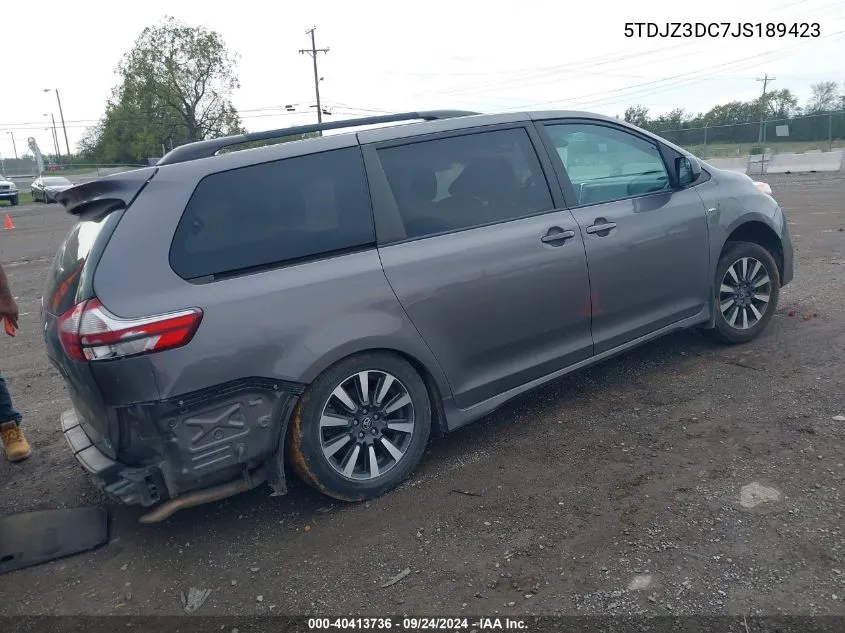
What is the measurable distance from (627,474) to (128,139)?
68837 mm

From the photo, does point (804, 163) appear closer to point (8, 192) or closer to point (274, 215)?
point (274, 215)

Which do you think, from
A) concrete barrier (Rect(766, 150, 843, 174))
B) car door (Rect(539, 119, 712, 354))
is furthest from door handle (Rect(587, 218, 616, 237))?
concrete barrier (Rect(766, 150, 843, 174))

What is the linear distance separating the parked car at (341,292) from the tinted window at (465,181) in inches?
0.5

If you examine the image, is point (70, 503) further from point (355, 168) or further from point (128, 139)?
point (128, 139)

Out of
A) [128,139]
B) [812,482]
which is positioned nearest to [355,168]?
[812,482]

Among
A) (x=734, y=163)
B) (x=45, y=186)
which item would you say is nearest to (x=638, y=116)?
(x=734, y=163)

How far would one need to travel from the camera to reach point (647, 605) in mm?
2502

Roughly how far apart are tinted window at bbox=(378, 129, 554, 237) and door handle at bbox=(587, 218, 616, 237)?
11.7 inches

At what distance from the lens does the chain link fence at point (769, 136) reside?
28469 millimetres

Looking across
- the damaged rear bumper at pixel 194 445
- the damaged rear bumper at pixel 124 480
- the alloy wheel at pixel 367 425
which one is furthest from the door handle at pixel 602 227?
the damaged rear bumper at pixel 124 480

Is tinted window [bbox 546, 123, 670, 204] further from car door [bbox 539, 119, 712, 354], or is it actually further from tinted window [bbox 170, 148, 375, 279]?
tinted window [bbox 170, 148, 375, 279]

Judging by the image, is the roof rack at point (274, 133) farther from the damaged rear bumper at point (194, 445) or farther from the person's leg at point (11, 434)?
the person's leg at point (11, 434)

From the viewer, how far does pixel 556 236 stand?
3.90m

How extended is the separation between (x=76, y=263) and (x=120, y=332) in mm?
544
